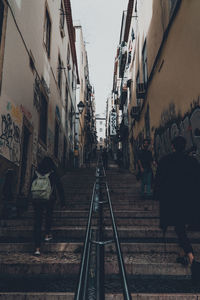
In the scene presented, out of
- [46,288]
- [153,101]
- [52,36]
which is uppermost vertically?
[52,36]

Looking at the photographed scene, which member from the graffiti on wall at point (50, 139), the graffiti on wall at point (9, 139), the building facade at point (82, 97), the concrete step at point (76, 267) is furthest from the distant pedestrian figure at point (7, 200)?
the building facade at point (82, 97)

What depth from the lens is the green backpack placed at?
4.20 m

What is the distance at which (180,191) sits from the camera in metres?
3.41

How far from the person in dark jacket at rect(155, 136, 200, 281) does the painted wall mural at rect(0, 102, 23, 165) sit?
12.5 feet

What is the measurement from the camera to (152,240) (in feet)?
14.1

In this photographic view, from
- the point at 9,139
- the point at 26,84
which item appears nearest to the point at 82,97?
the point at 26,84

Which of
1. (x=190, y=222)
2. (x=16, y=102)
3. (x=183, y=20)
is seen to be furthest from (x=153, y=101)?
(x=190, y=222)

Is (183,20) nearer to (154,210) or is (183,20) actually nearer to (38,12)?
(154,210)

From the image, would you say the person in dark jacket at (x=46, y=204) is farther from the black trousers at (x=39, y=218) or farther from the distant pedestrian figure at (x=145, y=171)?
the distant pedestrian figure at (x=145, y=171)

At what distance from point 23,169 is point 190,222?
19.8ft

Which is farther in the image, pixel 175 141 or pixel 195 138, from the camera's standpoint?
pixel 195 138

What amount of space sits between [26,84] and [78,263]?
5.89 meters

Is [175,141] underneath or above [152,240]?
above

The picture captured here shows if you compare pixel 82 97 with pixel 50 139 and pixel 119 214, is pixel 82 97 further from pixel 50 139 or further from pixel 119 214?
pixel 119 214
